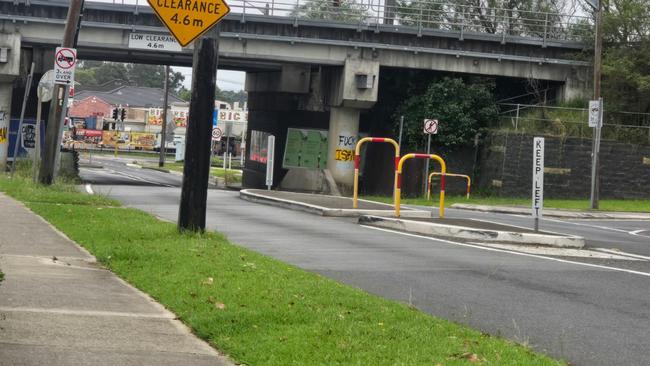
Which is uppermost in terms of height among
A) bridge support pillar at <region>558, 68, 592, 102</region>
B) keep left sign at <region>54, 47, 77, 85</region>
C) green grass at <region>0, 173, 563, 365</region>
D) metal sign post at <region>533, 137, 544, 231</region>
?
bridge support pillar at <region>558, 68, 592, 102</region>

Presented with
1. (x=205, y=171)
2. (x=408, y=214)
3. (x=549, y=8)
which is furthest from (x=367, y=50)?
(x=205, y=171)

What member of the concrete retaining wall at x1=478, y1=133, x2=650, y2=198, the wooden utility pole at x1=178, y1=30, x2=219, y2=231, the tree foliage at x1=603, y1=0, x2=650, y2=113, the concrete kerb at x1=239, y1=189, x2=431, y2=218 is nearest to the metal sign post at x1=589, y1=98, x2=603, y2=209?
the concrete retaining wall at x1=478, y1=133, x2=650, y2=198

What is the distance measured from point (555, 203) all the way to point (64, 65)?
18.8m

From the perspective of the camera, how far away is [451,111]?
38969 mm

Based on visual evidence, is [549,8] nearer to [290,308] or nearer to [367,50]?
[367,50]

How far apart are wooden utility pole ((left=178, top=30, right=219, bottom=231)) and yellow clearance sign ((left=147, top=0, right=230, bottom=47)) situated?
41 cm

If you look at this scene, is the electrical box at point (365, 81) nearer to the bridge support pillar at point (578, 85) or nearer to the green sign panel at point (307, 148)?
the green sign panel at point (307, 148)

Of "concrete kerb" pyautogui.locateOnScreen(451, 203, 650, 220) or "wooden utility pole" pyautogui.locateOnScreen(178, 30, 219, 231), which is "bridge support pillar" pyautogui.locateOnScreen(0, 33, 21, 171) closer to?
"concrete kerb" pyautogui.locateOnScreen(451, 203, 650, 220)

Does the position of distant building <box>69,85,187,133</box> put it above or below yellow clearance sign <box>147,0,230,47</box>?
above

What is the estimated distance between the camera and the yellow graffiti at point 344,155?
1560 inches

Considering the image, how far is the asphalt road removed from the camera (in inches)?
317

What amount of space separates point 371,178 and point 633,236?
21.8m

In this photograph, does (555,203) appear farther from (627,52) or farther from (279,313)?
(279,313)

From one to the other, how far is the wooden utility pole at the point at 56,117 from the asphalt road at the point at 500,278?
6.22 metres
